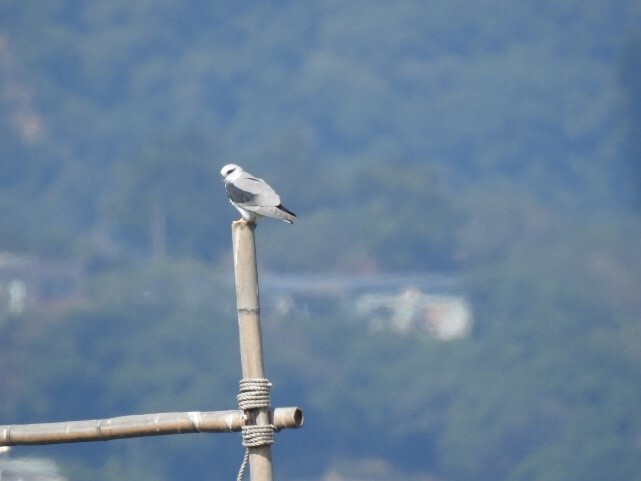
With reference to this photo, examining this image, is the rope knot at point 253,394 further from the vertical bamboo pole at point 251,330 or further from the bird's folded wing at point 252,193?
the bird's folded wing at point 252,193

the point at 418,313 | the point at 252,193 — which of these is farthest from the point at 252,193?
the point at 418,313

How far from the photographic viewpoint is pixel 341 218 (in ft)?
307

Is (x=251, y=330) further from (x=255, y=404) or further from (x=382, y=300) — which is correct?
(x=382, y=300)

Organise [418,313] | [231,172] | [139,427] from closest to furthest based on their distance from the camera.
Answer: [139,427] → [231,172] → [418,313]

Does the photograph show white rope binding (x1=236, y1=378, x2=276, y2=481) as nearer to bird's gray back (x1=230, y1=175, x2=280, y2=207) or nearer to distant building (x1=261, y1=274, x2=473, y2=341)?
bird's gray back (x1=230, y1=175, x2=280, y2=207)

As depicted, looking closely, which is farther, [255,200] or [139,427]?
[255,200]

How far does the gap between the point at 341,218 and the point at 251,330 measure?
281 feet

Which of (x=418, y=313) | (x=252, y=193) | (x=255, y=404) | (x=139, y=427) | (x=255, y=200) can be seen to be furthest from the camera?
(x=418, y=313)

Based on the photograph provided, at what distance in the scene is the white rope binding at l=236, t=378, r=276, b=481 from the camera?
7559 millimetres

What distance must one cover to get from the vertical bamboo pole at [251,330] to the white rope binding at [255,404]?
0.10 feet

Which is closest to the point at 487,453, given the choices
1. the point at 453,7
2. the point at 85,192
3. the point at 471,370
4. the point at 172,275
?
the point at 471,370

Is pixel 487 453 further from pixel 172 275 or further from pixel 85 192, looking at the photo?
pixel 85 192

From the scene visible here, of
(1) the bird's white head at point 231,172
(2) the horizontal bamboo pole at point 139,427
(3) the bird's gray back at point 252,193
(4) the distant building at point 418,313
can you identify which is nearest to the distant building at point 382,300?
(4) the distant building at point 418,313

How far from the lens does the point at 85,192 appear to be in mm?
105438
